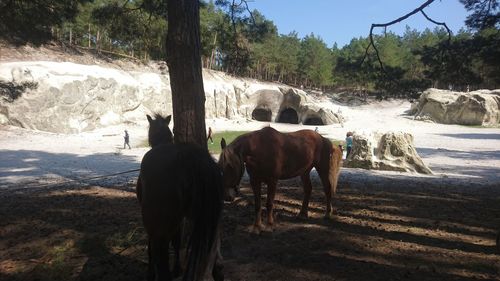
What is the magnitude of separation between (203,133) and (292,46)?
213 ft

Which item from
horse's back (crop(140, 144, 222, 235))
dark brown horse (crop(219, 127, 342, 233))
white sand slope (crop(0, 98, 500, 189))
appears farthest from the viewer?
white sand slope (crop(0, 98, 500, 189))

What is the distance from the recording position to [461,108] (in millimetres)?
41969

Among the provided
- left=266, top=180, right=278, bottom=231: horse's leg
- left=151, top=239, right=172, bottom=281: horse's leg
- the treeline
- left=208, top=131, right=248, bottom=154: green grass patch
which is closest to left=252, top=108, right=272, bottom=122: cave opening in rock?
left=208, top=131, right=248, bottom=154: green grass patch

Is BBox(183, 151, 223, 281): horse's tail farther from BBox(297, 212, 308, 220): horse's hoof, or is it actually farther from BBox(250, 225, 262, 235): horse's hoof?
BBox(297, 212, 308, 220): horse's hoof

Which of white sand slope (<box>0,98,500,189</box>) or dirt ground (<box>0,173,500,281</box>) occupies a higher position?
dirt ground (<box>0,173,500,281</box>)

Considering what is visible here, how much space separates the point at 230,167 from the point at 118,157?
1313 cm

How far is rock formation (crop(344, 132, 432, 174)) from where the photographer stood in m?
14.3

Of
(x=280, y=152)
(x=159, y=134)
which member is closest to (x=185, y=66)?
(x=159, y=134)

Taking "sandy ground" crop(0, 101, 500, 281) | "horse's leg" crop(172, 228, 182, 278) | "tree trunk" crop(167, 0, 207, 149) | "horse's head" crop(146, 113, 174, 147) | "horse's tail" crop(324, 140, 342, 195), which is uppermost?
"tree trunk" crop(167, 0, 207, 149)

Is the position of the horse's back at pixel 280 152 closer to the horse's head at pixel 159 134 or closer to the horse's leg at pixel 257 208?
the horse's leg at pixel 257 208

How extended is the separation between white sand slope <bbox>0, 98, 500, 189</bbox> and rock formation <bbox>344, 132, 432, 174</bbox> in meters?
0.55

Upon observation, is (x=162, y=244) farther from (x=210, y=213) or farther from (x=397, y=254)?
(x=397, y=254)

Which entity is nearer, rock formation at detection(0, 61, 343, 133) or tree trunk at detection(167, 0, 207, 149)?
tree trunk at detection(167, 0, 207, 149)

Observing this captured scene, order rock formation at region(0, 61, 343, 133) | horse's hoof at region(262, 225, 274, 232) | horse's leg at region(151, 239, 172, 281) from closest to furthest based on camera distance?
horse's leg at region(151, 239, 172, 281), horse's hoof at region(262, 225, 274, 232), rock formation at region(0, 61, 343, 133)
